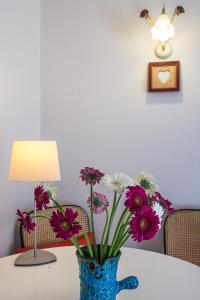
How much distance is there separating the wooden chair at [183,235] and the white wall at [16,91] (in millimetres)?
966

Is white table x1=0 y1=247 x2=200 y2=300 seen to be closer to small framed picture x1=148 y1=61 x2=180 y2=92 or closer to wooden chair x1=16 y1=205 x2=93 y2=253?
wooden chair x1=16 y1=205 x2=93 y2=253

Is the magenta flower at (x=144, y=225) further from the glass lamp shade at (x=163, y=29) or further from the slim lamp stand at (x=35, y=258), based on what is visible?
the glass lamp shade at (x=163, y=29)

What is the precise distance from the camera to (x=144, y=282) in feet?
3.98

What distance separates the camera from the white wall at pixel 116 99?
206 centimetres

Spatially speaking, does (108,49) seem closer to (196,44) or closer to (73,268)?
(196,44)

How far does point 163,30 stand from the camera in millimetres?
1979

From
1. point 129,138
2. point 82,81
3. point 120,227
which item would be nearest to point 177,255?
point 129,138

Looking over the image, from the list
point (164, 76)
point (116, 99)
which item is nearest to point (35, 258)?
point (116, 99)

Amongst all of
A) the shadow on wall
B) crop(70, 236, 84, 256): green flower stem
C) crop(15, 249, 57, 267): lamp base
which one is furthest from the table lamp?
the shadow on wall

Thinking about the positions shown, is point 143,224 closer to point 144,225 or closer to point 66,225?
point 144,225

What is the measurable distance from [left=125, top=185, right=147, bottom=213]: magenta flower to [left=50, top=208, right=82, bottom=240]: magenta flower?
145 millimetres

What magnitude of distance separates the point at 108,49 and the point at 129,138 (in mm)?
636

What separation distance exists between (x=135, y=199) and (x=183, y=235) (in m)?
1.28

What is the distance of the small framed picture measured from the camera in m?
2.05
